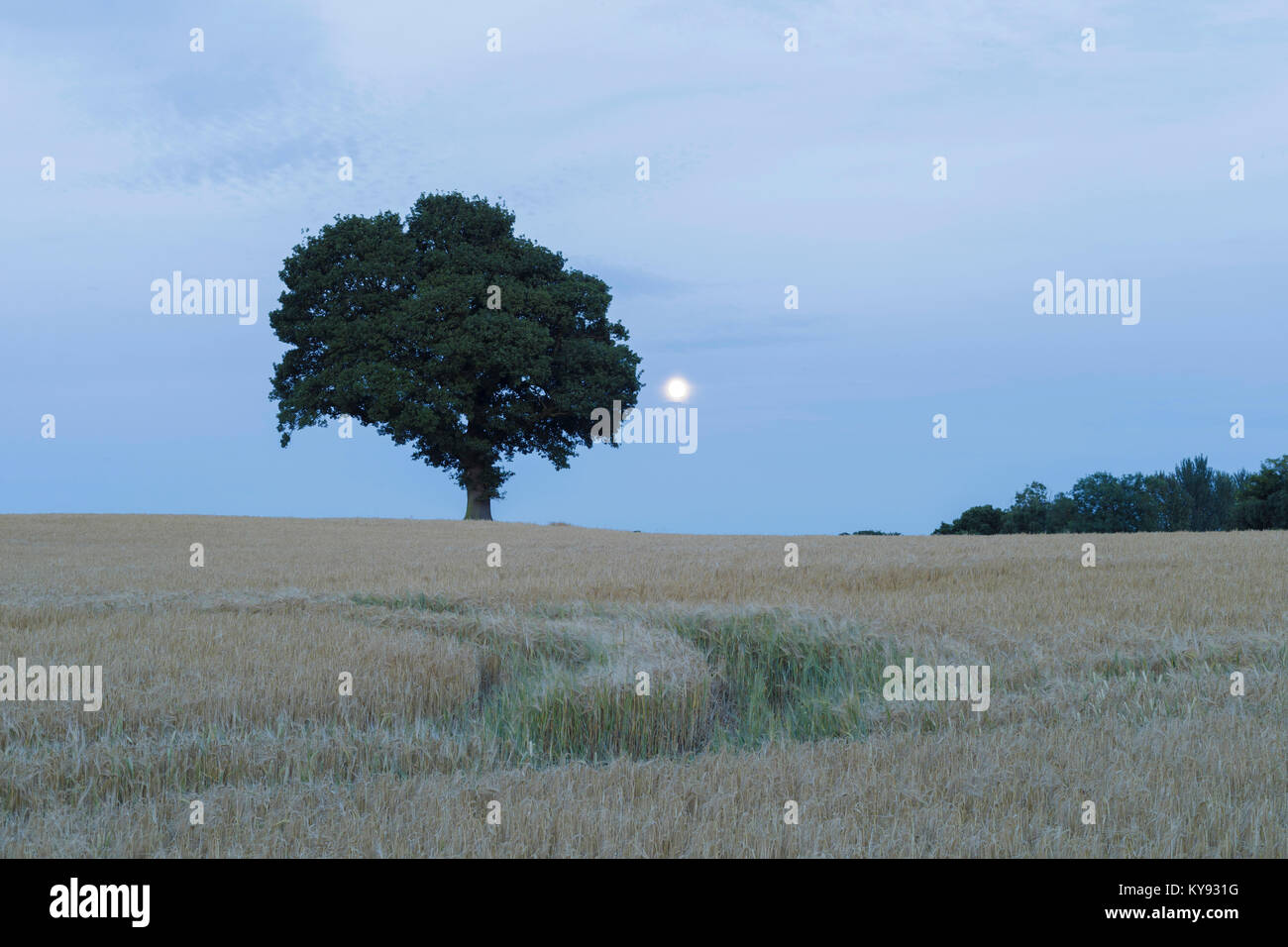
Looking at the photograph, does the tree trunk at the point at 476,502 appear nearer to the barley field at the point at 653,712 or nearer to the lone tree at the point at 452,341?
the lone tree at the point at 452,341

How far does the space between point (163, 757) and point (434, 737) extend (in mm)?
1858

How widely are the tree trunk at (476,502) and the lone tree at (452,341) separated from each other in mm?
58

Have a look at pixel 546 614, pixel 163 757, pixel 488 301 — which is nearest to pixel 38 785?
pixel 163 757

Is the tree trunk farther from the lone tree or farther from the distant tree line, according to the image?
the distant tree line

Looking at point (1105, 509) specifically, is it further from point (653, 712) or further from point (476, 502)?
point (653, 712)

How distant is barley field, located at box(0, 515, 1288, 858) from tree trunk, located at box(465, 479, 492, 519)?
70.0 ft

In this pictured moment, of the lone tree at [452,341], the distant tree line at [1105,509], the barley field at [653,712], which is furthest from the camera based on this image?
A: the distant tree line at [1105,509]

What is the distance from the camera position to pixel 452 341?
34.5 metres

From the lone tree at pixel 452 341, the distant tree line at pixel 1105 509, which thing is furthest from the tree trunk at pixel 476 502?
the distant tree line at pixel 1105 509

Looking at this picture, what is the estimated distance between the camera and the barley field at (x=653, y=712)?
477 cm

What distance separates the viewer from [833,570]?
16016 mm
